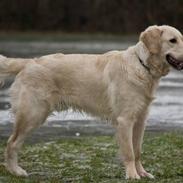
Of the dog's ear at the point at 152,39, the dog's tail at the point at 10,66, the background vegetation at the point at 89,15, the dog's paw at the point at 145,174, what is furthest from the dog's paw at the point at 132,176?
the background vegetation at the point at 89,15

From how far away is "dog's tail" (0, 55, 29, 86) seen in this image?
923 cm

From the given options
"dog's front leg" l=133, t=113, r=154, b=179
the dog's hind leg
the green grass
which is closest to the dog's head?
"dog's front leg" l=133, t=113, r=154, b=179

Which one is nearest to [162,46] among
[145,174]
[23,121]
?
[145,174]

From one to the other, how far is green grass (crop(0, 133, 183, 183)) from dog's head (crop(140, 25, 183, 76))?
1356mm

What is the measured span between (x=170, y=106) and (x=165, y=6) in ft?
130

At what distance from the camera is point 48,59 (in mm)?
9180

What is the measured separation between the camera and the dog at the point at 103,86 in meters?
8.80

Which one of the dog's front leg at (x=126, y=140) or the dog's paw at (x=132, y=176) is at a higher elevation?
the dog's front leg at (x=126, y=140)

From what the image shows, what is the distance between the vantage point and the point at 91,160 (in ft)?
32.6

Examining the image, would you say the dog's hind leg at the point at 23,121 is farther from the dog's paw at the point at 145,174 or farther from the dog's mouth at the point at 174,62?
the dog's mouth at the point at 174,62

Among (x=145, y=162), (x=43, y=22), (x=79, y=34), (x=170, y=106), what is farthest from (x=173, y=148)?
(x=43, y=22)

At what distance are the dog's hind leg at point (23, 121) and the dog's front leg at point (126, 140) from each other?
1.01 m

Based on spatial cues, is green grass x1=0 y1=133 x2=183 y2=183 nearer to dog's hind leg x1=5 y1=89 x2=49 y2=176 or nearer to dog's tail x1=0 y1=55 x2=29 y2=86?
dog's hind leg x1=5 y1=89 x2=49 y2=176

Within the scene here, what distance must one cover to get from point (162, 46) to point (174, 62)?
0.25 metres
